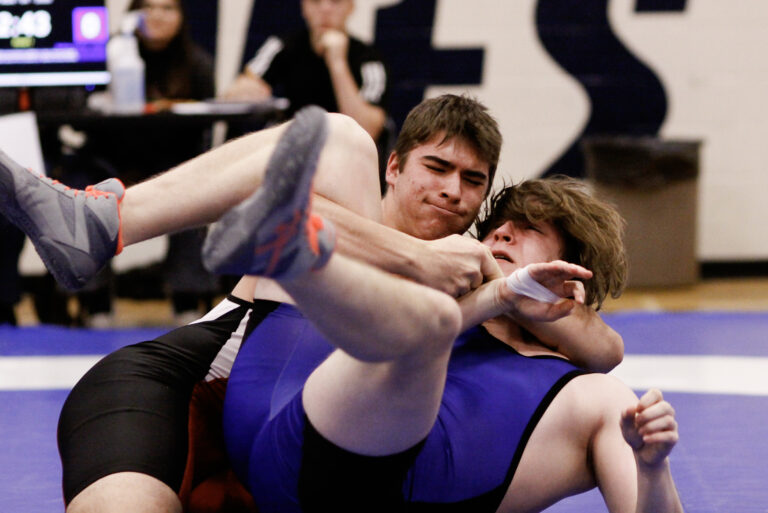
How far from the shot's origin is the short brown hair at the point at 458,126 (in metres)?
2.35

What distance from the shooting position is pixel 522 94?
228 inches

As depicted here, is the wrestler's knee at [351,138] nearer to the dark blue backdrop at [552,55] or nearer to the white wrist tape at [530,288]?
the white wrist tape at [530,288]

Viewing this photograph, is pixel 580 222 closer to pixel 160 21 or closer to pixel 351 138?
pixel 351 138

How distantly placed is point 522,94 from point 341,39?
1294mm

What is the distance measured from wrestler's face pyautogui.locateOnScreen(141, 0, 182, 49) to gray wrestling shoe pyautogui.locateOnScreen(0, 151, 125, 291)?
9.47 feet

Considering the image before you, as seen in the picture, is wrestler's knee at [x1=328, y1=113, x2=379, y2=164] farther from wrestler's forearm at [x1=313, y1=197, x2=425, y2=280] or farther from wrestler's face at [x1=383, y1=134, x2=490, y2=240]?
wrestler's face at [x1=383, y1=134, x2=490, y2=240]

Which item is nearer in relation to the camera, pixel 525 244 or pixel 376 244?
pixel 376 244

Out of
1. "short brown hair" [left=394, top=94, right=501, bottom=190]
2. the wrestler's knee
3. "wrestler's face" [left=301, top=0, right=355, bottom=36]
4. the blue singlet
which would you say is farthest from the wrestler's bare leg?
"wrestler's face" [left=301, top=0, right=355, bottom=36]

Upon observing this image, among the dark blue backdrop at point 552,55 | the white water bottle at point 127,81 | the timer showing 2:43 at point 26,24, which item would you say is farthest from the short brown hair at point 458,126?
the dark blue backdrop at point 552,55

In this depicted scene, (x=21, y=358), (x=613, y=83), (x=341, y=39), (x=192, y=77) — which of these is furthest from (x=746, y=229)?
(x=21, y=358)

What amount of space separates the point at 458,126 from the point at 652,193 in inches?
127

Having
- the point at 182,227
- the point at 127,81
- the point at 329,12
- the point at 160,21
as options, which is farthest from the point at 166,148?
the point at 182,227

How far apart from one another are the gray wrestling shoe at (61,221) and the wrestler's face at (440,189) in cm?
67

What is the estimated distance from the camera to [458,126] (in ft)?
7.74
